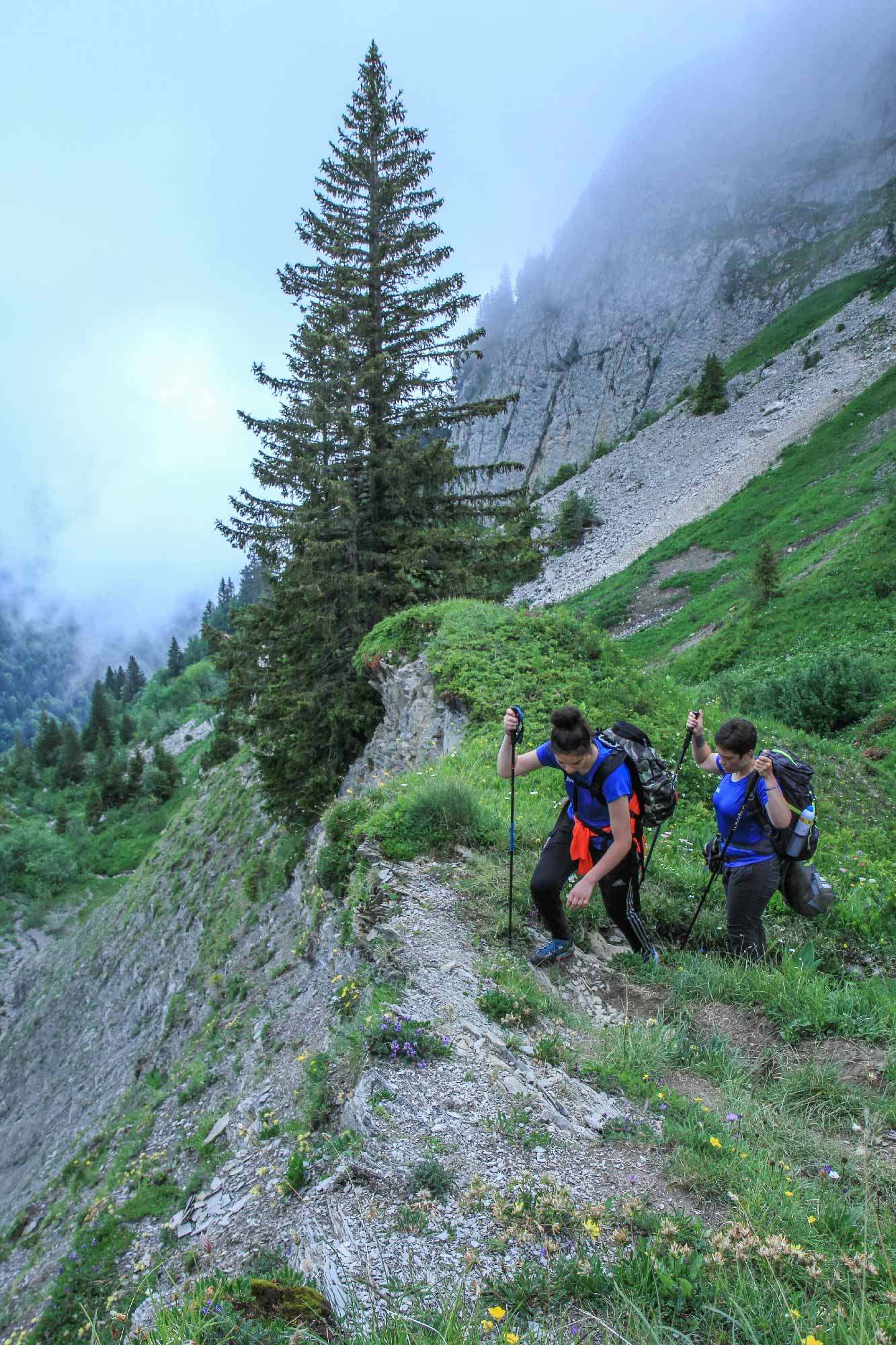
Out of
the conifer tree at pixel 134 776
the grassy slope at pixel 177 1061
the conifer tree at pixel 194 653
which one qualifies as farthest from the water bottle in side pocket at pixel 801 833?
the conifer tree at pixel 194 653

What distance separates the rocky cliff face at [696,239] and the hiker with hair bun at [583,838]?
74229 millimetres

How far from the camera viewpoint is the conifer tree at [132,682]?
127 meters

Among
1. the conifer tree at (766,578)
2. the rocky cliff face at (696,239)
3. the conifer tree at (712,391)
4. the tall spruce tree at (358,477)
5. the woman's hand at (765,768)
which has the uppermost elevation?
the rocky cliff face at (696,239)

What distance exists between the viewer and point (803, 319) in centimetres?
5872

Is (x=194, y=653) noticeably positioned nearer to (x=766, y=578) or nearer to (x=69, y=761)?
(x=69, y=761)

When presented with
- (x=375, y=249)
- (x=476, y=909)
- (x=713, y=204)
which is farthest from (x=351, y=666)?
(x=713, y=204)

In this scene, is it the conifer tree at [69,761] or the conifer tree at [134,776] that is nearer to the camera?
the conifer tree at [134,776]

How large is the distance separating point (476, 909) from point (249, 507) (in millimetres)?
11788

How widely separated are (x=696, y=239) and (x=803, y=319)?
44413 mm

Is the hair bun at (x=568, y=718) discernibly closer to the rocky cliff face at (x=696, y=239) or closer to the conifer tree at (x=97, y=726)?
Result: the rocky cliff face at (x=696, y=239)

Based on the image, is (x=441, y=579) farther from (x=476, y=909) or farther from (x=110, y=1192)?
(x=110, y=1192)

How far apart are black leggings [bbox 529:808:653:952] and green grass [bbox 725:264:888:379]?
202 feet

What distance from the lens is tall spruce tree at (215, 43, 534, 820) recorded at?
Result: 12906 mm

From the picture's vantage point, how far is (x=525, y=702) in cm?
898
